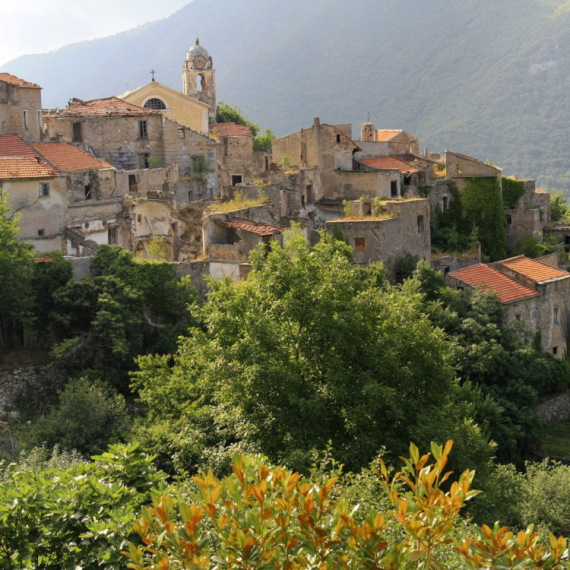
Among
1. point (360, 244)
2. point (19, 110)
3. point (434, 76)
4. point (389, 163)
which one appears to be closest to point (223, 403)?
point (360, 244)

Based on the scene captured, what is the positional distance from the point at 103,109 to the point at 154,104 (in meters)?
5.93

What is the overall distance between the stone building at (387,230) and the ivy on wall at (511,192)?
32.5ft

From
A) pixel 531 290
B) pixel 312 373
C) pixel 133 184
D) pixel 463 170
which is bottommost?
pixel 312 373

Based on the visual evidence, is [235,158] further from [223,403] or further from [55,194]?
[223,403]

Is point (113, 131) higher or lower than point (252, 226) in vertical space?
higher

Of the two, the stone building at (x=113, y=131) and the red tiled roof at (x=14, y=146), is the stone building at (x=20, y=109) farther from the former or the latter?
the stone building at (x=113, y=131)

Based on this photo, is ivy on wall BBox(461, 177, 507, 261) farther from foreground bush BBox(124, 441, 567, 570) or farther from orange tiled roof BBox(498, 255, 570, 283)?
foreground bush BBox(124, 441, 567, 570)

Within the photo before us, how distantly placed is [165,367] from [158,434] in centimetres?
410

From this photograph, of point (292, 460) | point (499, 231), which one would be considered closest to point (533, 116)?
point (499, 231)

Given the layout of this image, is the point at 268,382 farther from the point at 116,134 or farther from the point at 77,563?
the point at 116,134

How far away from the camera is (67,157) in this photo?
119 feet

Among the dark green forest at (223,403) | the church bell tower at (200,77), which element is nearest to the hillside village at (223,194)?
the dark green forest at (223,403)

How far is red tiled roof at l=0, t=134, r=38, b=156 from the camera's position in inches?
1330

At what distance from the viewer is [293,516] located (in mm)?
9398
